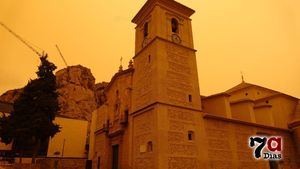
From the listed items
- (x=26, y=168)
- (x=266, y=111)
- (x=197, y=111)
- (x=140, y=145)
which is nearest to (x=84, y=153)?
(x=26, y=168)

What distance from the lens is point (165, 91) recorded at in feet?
48.6

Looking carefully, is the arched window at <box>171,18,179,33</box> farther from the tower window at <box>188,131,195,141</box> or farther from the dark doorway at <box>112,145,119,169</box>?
the dark doorway at <box>112,145,119,169</box>

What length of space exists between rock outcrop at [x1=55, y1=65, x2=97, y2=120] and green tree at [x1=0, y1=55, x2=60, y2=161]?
28.7m

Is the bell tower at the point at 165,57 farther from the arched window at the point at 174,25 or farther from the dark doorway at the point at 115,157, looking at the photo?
the dark doorway at the point at 115,157

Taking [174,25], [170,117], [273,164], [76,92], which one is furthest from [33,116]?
[76,92]

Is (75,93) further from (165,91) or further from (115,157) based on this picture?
(165,91)

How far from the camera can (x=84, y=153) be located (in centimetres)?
3203

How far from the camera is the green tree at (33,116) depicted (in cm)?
1967

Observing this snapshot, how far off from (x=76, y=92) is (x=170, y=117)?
4274cm

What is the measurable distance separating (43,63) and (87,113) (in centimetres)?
3138

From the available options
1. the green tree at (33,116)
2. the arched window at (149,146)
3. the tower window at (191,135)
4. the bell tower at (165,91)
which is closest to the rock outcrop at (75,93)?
the green tree at (33,116)

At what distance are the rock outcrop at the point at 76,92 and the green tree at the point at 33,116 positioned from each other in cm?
2868

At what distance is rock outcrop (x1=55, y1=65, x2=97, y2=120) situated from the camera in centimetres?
5019

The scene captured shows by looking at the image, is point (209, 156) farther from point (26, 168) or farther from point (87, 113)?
point (87, 113)
